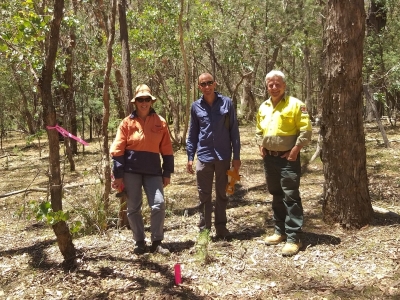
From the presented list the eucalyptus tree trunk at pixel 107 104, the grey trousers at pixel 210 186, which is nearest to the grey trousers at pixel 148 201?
the grey trousers at pixel 210 186

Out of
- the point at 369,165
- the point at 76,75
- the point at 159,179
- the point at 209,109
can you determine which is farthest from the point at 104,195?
the point at 76,75

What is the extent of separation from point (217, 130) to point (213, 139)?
110 mm

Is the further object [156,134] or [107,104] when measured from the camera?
[107,104]

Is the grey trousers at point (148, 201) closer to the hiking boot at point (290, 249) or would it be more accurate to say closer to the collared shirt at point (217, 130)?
the collared shirt at point (217, 130)

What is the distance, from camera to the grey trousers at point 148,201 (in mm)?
4406

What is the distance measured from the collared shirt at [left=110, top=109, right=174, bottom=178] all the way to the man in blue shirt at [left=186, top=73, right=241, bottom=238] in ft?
1.65

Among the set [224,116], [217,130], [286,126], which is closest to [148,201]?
[217,130]

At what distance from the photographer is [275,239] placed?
462cm

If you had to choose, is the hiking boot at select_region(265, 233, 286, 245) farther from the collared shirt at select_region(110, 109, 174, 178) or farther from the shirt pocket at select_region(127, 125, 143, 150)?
the shirt pocket at select_region(127, 125, 143, 150)

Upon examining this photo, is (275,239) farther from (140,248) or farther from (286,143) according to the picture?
(140,248)

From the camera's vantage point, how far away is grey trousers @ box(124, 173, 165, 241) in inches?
173

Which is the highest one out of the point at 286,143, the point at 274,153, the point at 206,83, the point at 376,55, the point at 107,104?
Answer: the point at 376,55

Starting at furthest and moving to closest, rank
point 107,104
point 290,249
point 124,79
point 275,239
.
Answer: point 124,79
point 107,104
point 275,239
point 290,249

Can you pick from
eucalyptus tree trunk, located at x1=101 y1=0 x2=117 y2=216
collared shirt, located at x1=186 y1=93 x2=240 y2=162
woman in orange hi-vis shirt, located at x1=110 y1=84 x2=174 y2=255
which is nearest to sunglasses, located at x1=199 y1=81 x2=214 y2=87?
collared shirt, located at x1=186 y1=93 x2=240 y2=162
